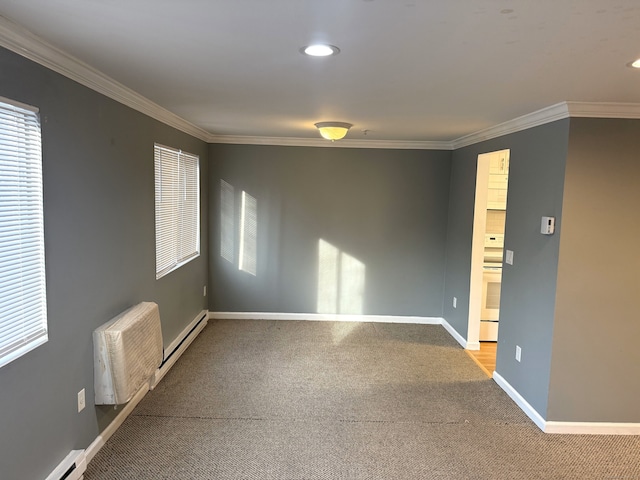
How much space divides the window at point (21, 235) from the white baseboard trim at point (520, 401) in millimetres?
3276

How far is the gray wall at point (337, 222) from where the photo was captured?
5270 millimetres

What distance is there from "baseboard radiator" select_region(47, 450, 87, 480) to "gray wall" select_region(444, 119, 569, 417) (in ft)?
10.1

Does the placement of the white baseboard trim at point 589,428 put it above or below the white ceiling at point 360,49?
below

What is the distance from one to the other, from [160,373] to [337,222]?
2711 millimetres

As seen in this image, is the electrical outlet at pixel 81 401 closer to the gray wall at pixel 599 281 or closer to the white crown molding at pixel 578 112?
the gray wall at pixel 599 281

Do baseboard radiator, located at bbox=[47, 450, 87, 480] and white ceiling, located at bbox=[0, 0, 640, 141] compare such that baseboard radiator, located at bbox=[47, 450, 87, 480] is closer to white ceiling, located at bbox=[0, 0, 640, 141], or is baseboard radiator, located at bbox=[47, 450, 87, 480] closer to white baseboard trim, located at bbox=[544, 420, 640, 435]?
white ceiling, located at bbox=[0, 0, 640, 141]

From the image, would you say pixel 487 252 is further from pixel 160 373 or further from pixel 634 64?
pixel 160 373

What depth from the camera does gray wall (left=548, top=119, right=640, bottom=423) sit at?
286 cm

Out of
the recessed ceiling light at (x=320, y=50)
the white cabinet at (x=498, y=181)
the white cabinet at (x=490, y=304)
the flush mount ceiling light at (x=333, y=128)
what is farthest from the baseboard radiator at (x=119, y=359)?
the white cabinet at (x=498, y=181)

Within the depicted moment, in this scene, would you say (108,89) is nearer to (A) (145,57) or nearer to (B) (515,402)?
(A) (145,57)

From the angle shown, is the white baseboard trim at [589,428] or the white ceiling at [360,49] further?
the white baseboard trim at [589,428]

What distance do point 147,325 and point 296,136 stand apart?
112 inches

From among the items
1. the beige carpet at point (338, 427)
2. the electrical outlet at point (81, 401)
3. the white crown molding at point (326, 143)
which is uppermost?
the white crown molding at point (326, 143)

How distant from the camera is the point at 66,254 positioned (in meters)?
2.26
